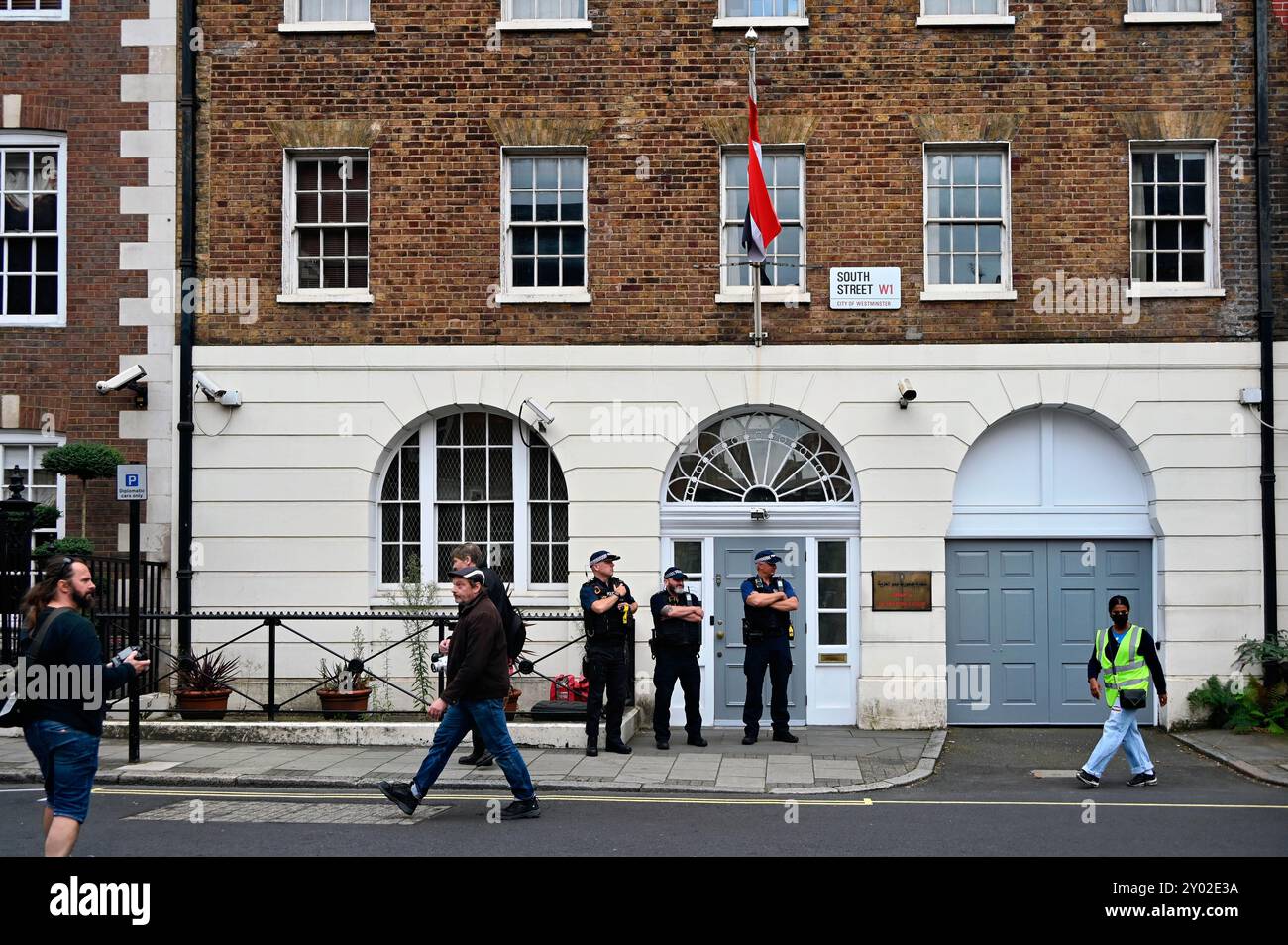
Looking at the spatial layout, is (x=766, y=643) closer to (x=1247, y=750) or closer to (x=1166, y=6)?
(x=1247, y=750)

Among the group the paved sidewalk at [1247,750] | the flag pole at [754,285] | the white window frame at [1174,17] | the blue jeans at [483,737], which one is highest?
the white window frame at [1174,17]

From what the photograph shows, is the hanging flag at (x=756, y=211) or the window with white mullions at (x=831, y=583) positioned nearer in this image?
the hanging flag at (x=756, y=211)

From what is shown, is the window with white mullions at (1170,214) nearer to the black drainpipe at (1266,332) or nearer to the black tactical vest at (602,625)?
the black drainpipe at (1266,332)

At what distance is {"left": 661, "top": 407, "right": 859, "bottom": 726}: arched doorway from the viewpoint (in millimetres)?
16016

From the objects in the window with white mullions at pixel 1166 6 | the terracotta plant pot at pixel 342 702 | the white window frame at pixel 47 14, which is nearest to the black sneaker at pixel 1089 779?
the terracotta plant pot at pixel 342 702

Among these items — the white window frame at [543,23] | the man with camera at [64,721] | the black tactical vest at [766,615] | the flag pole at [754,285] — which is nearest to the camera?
the man with camera at [64,721]

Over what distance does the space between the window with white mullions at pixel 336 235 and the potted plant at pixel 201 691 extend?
4.70 m

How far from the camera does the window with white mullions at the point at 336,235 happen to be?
16422 mm

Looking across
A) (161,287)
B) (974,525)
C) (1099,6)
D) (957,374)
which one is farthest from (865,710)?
(161,287)

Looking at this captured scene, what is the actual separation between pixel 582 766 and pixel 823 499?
193 inches

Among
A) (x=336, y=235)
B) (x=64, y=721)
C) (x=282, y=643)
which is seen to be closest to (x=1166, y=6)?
(x=336, y=235)

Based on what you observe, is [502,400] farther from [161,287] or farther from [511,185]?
[161,287]

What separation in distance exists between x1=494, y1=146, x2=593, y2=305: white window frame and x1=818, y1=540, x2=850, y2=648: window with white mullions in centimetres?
418

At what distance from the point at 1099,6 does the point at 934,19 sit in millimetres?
1972
